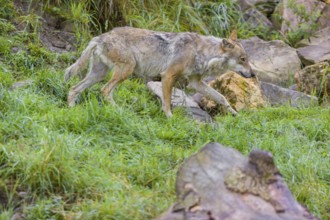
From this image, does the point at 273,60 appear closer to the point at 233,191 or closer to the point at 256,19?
the point at 256,19

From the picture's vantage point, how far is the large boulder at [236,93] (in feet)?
31.0

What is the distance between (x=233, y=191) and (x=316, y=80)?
20.7ft

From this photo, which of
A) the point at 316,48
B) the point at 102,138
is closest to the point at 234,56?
the point at 316,48

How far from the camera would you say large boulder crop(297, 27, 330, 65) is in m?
11.2

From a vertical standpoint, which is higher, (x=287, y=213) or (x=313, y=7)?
(x=287, y=213)

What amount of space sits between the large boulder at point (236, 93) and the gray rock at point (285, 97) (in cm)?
25

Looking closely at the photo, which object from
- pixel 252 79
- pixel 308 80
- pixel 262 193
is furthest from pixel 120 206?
pixel 308 80

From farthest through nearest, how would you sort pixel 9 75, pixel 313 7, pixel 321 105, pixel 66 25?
1. pixel 313 7
2. pixel 66 25
3. pixel 321 105
4. pixel 9 75

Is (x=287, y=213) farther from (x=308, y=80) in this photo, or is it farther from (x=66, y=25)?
(x=66, y=25)

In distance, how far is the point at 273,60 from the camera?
37.0ft

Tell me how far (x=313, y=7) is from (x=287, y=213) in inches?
387

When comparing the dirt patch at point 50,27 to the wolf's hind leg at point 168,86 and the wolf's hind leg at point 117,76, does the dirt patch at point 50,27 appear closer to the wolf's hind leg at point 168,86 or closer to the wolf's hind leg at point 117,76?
the wolf's hind leg at point 117,76

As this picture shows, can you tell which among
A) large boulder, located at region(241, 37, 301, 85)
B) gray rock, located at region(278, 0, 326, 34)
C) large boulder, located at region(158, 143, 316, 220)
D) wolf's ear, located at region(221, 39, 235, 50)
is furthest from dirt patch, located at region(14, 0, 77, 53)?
large boulder, located at region(158, 143, 316, 220)

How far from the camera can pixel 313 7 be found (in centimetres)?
1320
